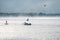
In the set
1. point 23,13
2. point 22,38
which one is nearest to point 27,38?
point 22,38

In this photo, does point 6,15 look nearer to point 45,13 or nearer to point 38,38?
Answer: point 45,13

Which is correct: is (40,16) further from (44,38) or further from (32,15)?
(44,38)

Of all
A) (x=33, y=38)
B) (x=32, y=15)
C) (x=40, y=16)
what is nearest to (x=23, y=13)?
(x=32, y=15)

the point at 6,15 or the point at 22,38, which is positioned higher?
the point at 6,15

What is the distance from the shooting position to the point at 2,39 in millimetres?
2477

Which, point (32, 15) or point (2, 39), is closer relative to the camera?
point (2, 39)

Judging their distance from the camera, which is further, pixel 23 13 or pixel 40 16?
pixel 40 16

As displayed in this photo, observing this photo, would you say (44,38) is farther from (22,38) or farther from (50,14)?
(50,14)

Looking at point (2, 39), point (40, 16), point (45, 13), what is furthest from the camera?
point (40, 16)

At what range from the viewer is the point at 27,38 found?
257cm

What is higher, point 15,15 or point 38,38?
point 15,15

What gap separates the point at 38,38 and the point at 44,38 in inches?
5.1

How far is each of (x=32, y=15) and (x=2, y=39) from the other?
12.5 feet

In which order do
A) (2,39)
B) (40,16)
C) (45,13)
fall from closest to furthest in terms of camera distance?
(2,39), (45,13), (40,16)
